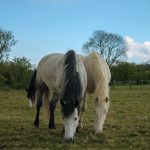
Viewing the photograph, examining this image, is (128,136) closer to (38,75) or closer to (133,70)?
(38,75)

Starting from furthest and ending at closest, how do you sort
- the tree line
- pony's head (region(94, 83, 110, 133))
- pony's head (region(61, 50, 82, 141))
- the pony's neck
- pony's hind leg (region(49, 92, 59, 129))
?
the tree line
pony's hind leg (region(49, 92, 59, 129))
the pony's neck
pony's head (region(94, 83, 110, 133))
pony's head (region(61, 50, 82, 141))

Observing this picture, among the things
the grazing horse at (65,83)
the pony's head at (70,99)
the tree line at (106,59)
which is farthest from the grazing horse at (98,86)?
the tree line at (106,59)

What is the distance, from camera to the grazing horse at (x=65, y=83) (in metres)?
6.81

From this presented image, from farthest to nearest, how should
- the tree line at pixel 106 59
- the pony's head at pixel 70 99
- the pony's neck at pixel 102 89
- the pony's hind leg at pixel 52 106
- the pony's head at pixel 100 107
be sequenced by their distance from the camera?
the tree line at pixel 106 59 < the pony's hind leg at pixel 52 106 < the pony's neck at pixel 102 89 < the pony's head at pixel 100 107 < the pony's head at pixel 70 99

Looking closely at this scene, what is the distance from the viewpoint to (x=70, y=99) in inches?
273

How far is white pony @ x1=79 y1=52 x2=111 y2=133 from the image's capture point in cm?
784

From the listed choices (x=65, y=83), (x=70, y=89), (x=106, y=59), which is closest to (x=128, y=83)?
(x=106, y=59)

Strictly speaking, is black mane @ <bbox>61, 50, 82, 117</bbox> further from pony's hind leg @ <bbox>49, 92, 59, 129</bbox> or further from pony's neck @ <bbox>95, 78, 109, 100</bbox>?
pony's hind leg @ <bbox>49, 92, 59, 129</bbox>

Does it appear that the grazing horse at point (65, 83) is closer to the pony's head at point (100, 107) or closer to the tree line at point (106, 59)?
the pony's head at point (100, 107)

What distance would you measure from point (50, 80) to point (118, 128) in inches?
90.2

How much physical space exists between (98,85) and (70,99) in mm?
1423

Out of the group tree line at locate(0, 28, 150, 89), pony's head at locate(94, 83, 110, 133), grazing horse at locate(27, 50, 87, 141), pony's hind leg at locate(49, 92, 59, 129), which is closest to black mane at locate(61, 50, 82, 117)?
grazing horse at locate(27, 50, 87, 141)

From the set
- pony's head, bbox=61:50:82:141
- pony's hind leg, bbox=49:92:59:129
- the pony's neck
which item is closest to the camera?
pony's head, bbox=61:50:82:141

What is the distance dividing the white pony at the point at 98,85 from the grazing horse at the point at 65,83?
0.41 metres
